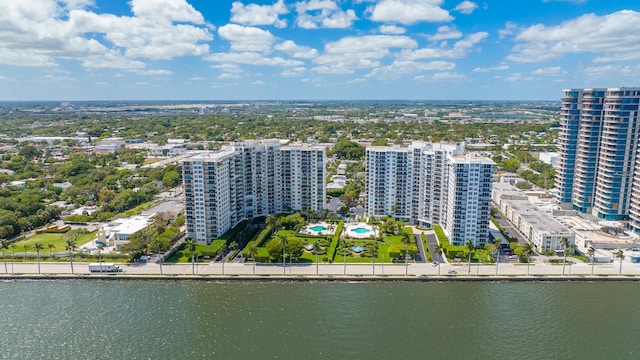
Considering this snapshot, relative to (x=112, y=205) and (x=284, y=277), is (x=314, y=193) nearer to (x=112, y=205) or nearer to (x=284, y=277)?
(x=284, y=277)

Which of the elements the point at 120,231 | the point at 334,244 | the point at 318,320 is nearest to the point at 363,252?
the point at 334,244

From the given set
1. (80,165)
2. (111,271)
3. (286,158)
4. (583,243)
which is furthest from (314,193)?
(80,165)

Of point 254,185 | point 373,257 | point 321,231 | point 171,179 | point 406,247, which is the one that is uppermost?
point 254,185

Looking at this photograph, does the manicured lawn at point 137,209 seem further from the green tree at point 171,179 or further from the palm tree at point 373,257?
the palm tree at point 373,257

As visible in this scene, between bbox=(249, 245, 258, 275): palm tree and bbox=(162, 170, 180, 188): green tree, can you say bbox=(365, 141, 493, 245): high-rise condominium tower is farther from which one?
bbox=(162, 170, 180, 188): green tree

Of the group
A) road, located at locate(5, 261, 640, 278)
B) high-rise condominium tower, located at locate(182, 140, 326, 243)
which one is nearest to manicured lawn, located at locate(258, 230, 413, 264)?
road, located at locate(5, 261, 640, 278)

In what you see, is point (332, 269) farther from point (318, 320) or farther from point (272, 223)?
point (272, 223)
